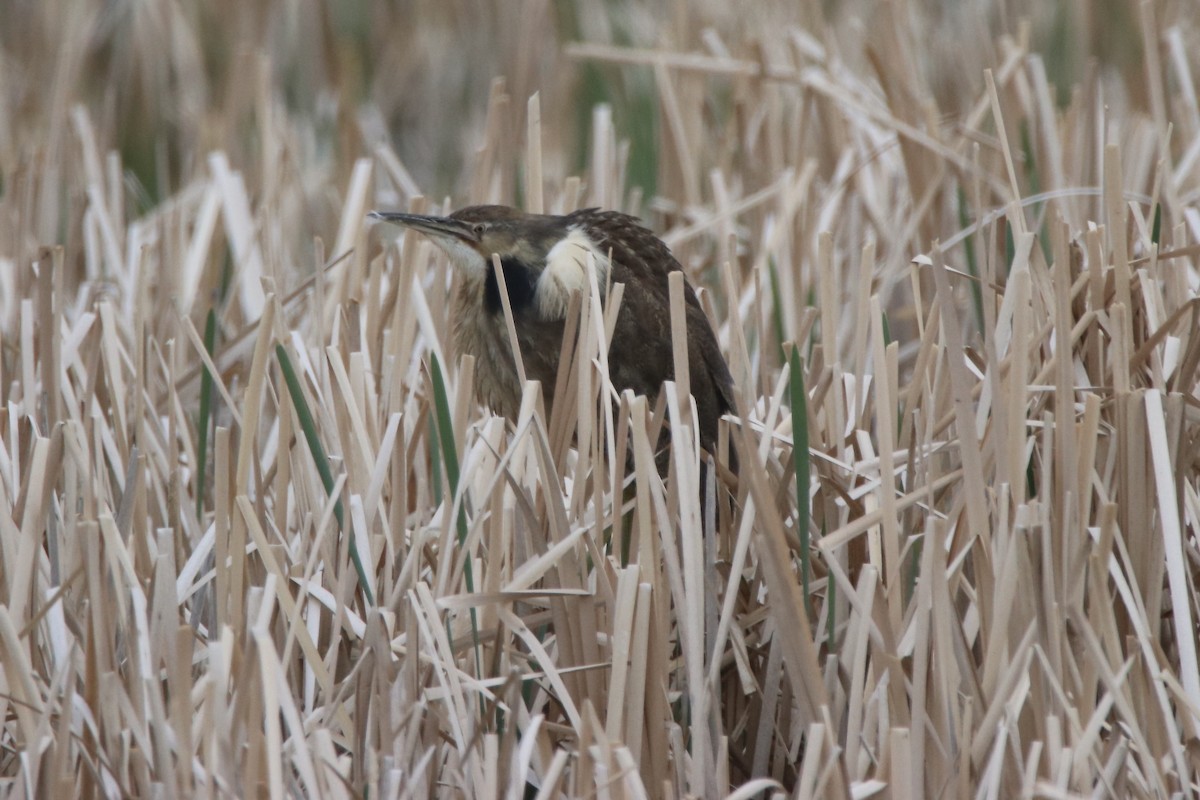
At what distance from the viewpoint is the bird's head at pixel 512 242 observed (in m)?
2.36

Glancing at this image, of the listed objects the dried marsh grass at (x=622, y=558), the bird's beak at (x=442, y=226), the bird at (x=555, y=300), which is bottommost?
the dried marsh grass at (x=622, y=558)

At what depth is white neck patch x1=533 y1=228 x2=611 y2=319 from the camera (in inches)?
90.4

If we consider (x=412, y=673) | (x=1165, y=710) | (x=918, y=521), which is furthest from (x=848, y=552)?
(x=412, y=673)

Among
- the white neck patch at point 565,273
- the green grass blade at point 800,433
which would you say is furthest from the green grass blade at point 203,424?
the green grass blade at point 800,433

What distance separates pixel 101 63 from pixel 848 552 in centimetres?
376

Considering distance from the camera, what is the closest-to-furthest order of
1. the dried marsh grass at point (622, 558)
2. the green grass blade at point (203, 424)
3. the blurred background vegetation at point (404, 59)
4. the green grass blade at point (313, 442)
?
the dried marsh grass at point (622, 558)
the green grass blade at point (313, 442)
the green grass blade at point (203, 424)
the blurred background vegetation at point (404, 59)

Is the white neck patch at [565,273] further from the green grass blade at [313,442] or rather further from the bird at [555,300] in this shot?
the green grass blade at [313,442]

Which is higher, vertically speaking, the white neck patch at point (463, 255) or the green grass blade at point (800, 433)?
the white neck patch at point (463, 255)

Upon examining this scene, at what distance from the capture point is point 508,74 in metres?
4.91

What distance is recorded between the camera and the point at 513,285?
7.97ft

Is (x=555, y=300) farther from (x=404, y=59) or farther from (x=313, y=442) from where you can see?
(x=404, y=59)

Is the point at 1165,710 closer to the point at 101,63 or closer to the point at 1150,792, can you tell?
the point at 1150,792

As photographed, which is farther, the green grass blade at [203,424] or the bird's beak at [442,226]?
the bird's beak at [442,226]

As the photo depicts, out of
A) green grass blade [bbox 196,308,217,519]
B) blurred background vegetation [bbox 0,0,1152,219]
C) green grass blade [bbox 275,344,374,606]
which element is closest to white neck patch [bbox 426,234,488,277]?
green grass blade [bbox 196,308,217,519]
